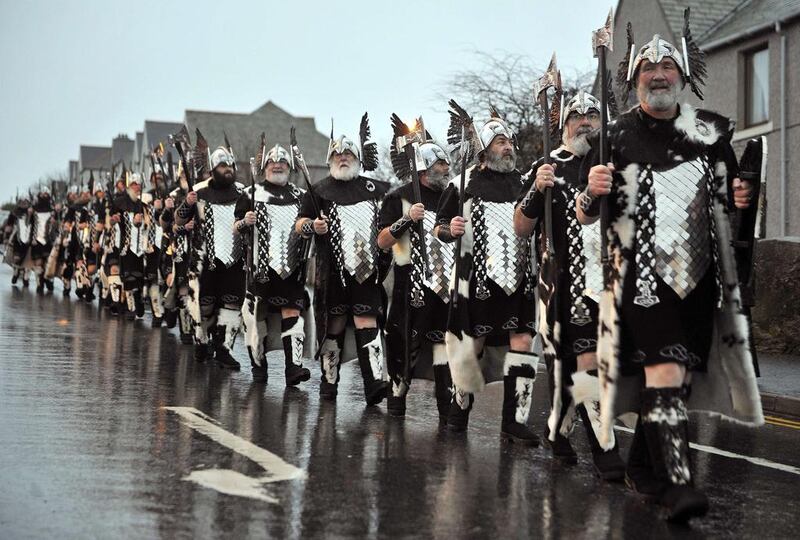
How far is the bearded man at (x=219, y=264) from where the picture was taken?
13469 millimetres

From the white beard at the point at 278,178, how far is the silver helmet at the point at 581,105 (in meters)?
4.93

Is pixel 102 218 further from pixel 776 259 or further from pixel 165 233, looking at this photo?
pixel 776 259

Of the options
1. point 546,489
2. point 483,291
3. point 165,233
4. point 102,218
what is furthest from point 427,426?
point 102,218

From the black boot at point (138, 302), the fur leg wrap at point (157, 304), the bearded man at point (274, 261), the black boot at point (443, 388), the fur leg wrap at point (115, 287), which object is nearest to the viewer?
the black boot at point (443, 388)

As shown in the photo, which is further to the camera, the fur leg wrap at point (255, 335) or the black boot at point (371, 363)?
the fur leg wrap at point (255, 335)

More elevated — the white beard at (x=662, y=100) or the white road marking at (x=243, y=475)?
the white beard at (x=662, y=100)

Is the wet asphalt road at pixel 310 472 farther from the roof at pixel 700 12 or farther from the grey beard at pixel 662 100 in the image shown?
the roof at pixel 700 12

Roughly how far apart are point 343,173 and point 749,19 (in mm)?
18354

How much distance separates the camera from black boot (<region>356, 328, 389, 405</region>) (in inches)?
402

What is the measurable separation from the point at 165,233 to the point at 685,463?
1280cm

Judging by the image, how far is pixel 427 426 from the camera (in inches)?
357

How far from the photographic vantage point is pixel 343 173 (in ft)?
35.9

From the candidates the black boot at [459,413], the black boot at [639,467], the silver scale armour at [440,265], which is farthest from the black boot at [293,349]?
the black boot at [639,467]

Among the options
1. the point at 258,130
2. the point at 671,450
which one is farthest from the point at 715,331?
the point at 258,130
